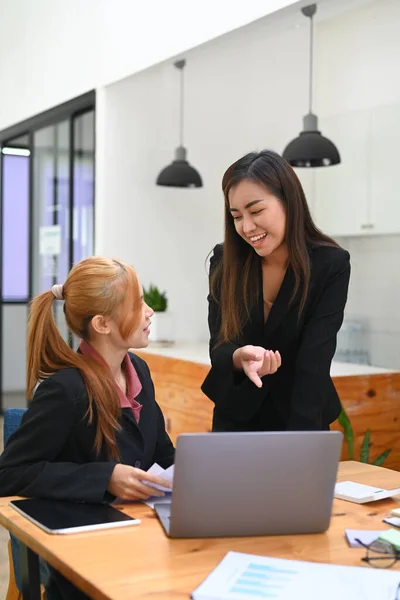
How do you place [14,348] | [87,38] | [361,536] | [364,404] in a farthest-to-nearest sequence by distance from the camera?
[14,348] < [87,38] < [364,404] < [361,536]

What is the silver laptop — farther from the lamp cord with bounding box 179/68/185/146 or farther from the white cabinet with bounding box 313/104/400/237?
the lamp cord with bounding box 179/68/185/146

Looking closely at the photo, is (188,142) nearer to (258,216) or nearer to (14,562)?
(258,216)

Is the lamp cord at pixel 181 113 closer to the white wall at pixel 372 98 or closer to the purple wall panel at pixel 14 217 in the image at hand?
the white wall at pixel 372 98

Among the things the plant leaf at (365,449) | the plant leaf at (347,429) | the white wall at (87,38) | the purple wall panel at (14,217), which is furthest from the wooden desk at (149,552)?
the purple wall panel at (14,217)

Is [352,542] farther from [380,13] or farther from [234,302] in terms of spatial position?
[380,13]

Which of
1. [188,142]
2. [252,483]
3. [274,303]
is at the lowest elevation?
[252,483]

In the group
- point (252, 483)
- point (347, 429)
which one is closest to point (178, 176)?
point (347, 429)

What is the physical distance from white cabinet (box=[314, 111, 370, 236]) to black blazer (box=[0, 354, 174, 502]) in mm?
3532

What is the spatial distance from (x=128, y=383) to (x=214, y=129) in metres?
4.00

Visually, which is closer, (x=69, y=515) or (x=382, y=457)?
(x=69, y=515)

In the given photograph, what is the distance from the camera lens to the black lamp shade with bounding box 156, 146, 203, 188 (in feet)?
16.5

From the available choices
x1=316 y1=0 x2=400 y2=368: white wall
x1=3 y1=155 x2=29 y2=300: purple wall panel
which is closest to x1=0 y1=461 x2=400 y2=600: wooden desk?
x1=316 y1=0 x2=400 y2=368: white wall

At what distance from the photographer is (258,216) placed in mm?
1963

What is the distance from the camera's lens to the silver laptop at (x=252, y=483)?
141cm
